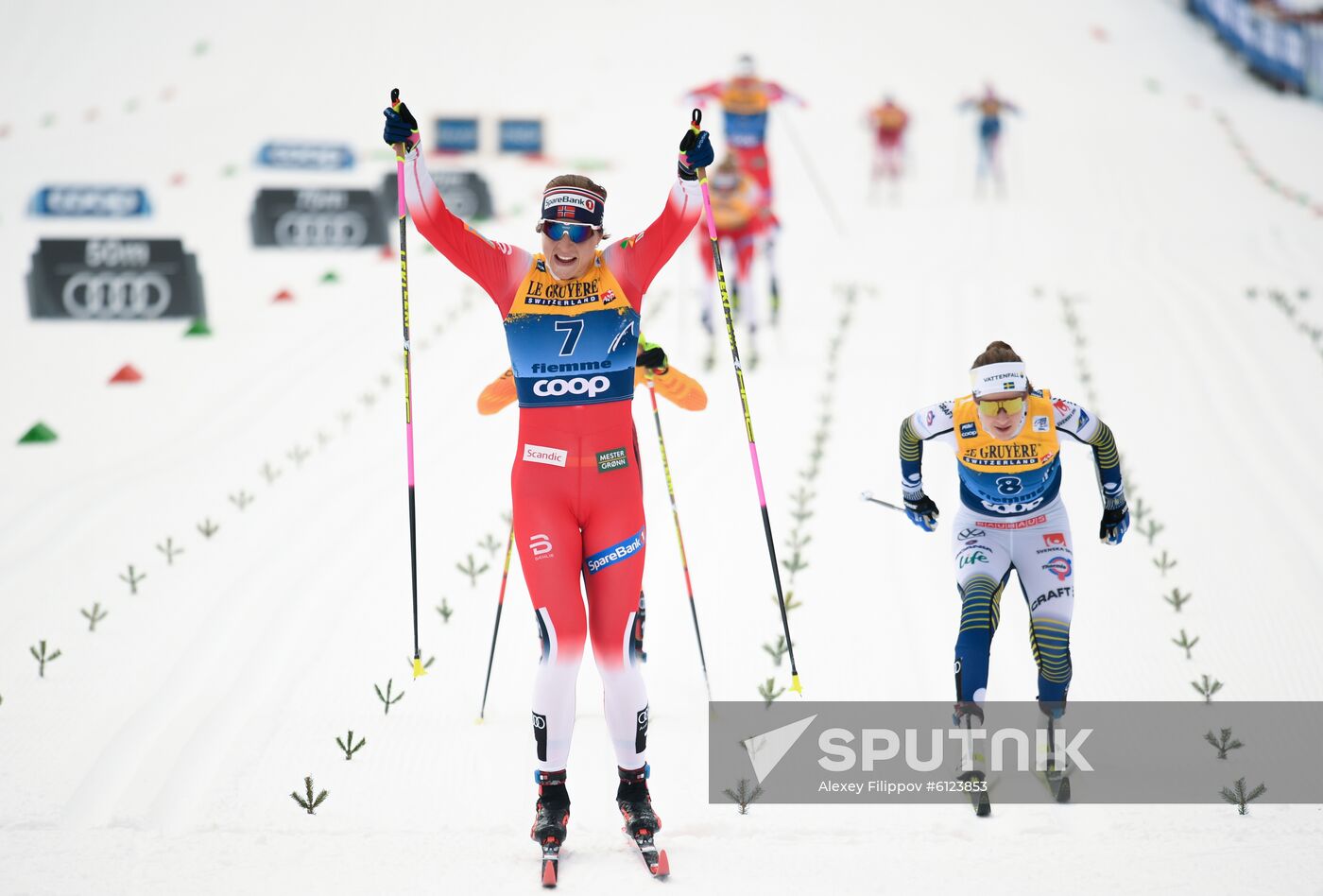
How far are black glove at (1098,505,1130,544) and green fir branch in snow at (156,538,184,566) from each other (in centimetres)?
560

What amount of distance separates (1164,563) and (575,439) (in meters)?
4.64

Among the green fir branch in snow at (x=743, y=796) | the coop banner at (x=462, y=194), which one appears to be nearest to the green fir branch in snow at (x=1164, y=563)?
the green fir branch in snow at (x=743, y=796)

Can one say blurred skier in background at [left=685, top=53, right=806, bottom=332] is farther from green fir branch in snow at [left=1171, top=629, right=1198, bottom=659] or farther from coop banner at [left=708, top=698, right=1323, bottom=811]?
coop banner at [left=708, top=698, right=1323, bottom=811]

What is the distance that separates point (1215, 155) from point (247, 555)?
22931 mm

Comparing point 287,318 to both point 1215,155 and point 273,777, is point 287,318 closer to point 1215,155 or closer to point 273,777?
point 273,777

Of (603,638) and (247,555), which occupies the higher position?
(247,555)

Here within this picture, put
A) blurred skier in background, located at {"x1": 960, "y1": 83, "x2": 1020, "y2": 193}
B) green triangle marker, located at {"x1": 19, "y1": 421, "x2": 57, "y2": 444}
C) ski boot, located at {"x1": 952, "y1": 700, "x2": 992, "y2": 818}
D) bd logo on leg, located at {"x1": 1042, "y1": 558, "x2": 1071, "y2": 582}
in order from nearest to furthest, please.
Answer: ski boot, located at {"x1": 952, "y1": 700, "x2": 992, "y2": 818} → bd logo on leg, located at {"x1": 1042, "y1": 558, "x2": 1071, "y2": 582} → green triangle marker, located at {"x1": 19, "y1": 421, "x2": 57, "y2": 444} → blurred skier in background, located at {"x1": 960, "y1": 83, "x2": 1020, "y2": 193}

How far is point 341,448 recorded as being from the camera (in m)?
10.6

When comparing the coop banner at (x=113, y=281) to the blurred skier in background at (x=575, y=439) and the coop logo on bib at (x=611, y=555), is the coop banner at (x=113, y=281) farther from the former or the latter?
the coop logo on bib at (x=611, y=555)

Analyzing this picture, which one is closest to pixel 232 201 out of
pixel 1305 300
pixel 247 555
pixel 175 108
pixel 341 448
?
pixel 175 108

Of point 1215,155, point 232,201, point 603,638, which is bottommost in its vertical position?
point 603,638

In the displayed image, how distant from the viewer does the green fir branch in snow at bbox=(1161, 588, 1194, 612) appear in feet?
23.0

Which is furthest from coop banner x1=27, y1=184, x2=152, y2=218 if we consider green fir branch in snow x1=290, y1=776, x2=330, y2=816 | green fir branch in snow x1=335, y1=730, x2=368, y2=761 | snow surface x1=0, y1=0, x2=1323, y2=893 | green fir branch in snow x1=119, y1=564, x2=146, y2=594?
green fir branch in snow x1=290, y1=776, x2=330, y2=816

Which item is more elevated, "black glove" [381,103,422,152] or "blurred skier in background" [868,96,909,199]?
"blurred skier in background" [868,96,909,199]
